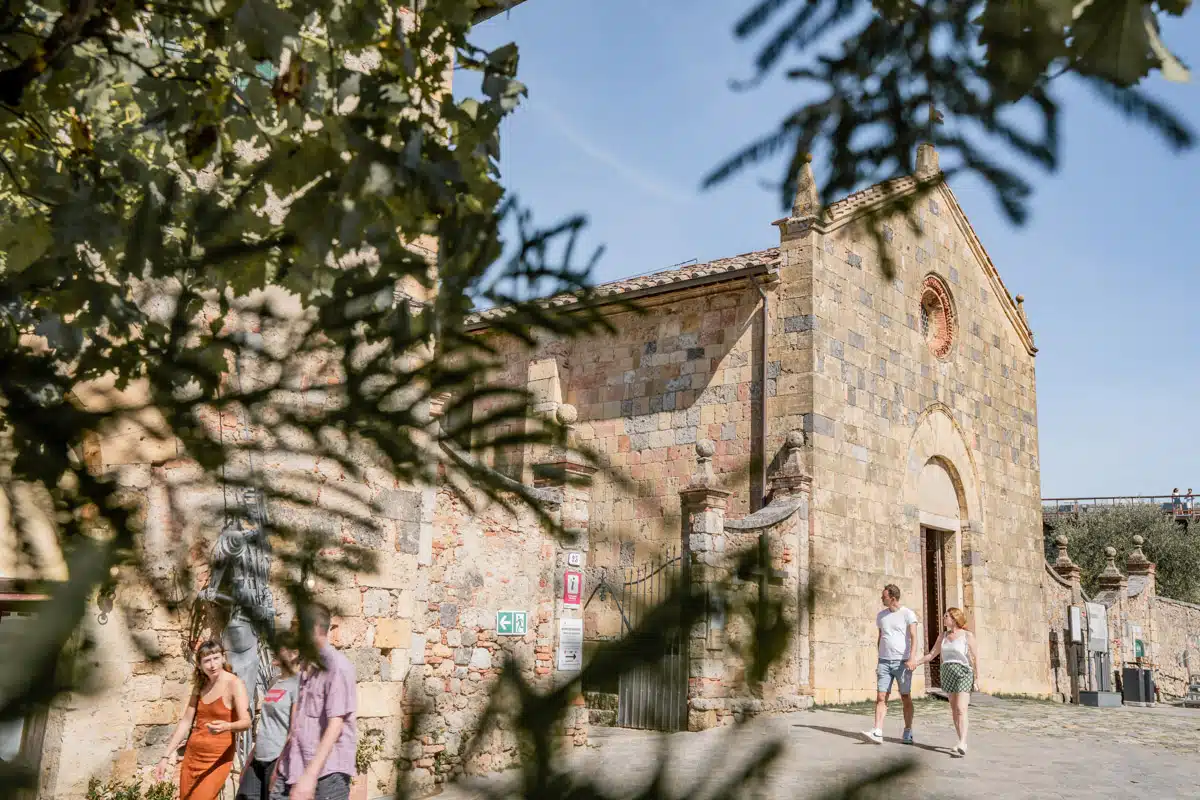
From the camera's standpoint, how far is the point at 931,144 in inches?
103

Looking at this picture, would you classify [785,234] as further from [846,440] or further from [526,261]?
[526,261]

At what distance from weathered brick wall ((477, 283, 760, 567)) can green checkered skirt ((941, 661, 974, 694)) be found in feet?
13.7

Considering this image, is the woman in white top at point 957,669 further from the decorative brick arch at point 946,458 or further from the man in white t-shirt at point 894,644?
the decorative brick arch at point 946,458

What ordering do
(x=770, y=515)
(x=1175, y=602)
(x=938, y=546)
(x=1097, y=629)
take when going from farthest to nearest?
(x=1175, y=602)
(x=1097, y=629)
(x=938, y=546)
(x=770, y=515)

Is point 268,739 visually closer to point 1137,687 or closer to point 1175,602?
point 1137,687

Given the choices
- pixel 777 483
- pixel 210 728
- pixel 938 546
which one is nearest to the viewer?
pixel 210 728

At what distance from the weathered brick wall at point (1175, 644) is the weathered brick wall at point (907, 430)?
8454 millimetres

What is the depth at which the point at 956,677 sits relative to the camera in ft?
33.3

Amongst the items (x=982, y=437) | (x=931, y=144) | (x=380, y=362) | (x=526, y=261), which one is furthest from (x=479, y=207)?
(x=982, y=437)

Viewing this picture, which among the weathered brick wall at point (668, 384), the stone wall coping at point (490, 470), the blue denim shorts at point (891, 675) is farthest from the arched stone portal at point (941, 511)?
the stone wall coping at point (490, 470)

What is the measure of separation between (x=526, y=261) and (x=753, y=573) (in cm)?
120

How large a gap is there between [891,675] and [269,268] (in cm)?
953

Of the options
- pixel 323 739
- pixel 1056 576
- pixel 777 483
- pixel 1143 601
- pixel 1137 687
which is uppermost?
pixel 777 483

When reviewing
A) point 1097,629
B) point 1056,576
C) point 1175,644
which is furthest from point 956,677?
point 1175,644
